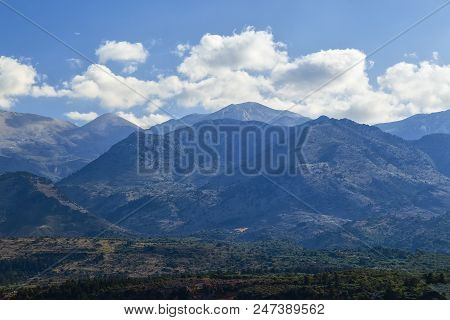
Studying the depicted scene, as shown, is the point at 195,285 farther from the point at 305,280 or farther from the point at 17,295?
the point at 17,295

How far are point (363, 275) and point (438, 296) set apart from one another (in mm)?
27918

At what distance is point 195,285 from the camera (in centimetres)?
12731

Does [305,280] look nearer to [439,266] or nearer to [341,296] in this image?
[341,296]

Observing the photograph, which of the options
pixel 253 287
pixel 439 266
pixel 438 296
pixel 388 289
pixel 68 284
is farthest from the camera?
pixel 439 266

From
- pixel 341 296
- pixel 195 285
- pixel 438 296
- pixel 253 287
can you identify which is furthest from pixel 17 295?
pixel 438 296
